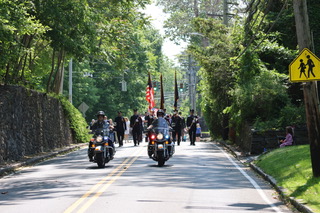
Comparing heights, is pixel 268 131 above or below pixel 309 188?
above

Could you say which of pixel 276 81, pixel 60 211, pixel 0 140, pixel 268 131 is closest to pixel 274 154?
pixel 268 131

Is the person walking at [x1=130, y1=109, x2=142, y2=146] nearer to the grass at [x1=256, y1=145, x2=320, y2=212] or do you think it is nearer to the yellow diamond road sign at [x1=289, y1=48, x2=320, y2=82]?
the grass at [x1=256, y1=145, x2=320, y2=212]

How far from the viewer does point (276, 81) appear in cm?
2838

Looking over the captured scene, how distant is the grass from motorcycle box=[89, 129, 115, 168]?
194 inches

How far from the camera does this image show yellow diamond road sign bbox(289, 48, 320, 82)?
46.6 feet

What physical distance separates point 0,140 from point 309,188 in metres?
12.6

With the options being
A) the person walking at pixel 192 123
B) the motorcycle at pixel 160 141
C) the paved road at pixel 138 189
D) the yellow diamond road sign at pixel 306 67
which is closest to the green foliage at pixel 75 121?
the person walking at pixel 192 123

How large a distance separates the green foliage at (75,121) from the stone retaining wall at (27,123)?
206 centimetres

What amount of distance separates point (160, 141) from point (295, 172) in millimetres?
5210

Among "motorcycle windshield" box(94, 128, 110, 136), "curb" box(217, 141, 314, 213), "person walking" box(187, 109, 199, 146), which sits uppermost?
"person walking" box(187, 109, 199, 146)

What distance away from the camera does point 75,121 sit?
40.2 meters

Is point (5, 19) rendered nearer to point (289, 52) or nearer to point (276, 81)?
point (276, 81)

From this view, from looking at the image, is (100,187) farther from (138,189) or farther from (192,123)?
(192,123)

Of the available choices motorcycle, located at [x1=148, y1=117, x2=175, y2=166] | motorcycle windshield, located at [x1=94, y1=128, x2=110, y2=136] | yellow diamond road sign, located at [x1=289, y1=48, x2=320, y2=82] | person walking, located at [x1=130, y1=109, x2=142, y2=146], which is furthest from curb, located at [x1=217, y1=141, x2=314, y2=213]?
person walking, located at [x1=130, y1=109, x2=142, y2=146]
